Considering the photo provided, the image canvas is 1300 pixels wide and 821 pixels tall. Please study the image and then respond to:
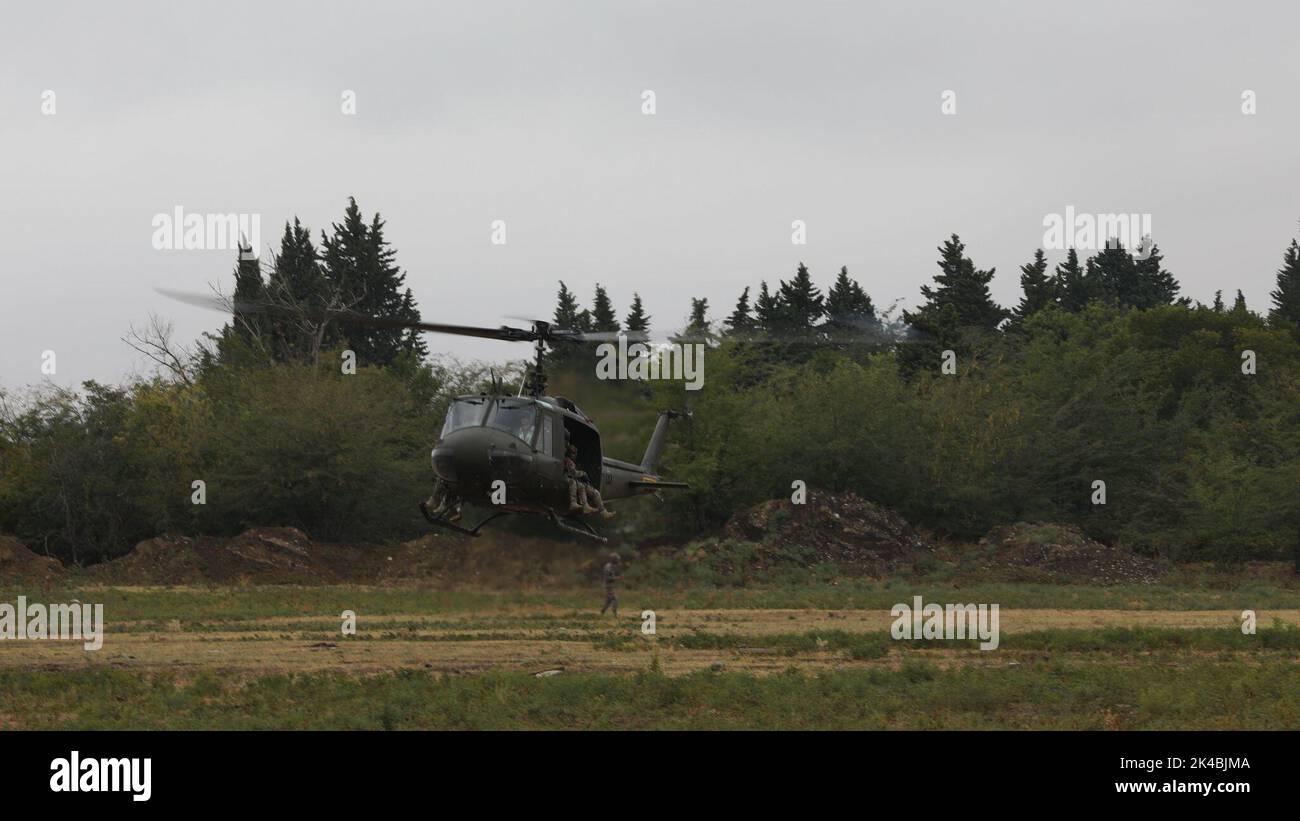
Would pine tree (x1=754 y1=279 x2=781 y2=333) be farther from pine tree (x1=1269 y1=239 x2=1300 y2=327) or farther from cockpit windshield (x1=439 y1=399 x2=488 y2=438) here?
cockpit windshield (x1=439 y1=399 x2=488 y2=438)

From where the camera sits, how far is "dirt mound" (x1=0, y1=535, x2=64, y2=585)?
1831 inches

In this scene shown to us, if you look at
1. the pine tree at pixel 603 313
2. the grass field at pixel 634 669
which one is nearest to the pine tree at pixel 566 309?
the pine tree at pixel 603 313

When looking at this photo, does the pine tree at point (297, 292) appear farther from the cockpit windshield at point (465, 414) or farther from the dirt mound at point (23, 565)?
the cockpit windshield at point (465, 414)

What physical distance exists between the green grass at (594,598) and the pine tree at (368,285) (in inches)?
1855

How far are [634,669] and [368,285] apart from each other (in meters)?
76.8

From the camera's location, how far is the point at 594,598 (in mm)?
37688

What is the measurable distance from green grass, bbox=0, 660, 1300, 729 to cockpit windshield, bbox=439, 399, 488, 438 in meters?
7.08

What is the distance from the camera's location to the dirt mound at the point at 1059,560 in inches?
1939

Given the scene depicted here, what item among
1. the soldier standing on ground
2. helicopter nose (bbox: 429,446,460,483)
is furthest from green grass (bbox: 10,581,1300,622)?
helicopter nose (bbox: 429,446,460,483)
